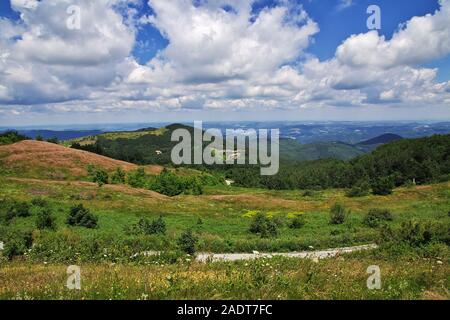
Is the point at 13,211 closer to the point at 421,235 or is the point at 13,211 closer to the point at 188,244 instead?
the point at 188,244

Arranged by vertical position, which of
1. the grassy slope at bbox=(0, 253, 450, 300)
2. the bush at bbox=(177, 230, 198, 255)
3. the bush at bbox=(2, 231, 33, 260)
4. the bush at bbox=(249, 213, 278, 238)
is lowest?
the bush at bbox=(249, 213, 278, 238)

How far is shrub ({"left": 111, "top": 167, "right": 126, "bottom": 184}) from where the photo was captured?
217 feet

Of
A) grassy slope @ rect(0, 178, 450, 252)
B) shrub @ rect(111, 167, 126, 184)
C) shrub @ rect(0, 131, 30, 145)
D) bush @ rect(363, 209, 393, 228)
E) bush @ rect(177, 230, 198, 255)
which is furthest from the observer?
shrub @ rect(0, 131, 30, 145)

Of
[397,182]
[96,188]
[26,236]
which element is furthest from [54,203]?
[397,182]

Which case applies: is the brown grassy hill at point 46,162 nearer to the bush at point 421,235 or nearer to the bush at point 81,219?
the bush at point 81,219

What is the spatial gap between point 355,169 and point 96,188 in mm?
105797

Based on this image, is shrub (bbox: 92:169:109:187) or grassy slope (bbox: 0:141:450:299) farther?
shrub (bbox: 92:169:109:187)

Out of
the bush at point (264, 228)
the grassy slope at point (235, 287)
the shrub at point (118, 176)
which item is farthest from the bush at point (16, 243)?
the shrub at point (118, 176)

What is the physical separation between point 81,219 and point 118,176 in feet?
128

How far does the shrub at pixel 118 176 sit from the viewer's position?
66.2 metres

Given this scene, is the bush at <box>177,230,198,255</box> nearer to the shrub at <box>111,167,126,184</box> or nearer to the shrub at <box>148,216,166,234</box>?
the shrub at <box>148,216,166,234</box>

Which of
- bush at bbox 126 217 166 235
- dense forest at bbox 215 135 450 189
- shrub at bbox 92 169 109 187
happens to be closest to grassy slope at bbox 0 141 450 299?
bush at bbox 126 217 166 235

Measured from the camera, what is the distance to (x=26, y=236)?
790 inches

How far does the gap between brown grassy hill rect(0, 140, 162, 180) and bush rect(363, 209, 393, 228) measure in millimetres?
48961
